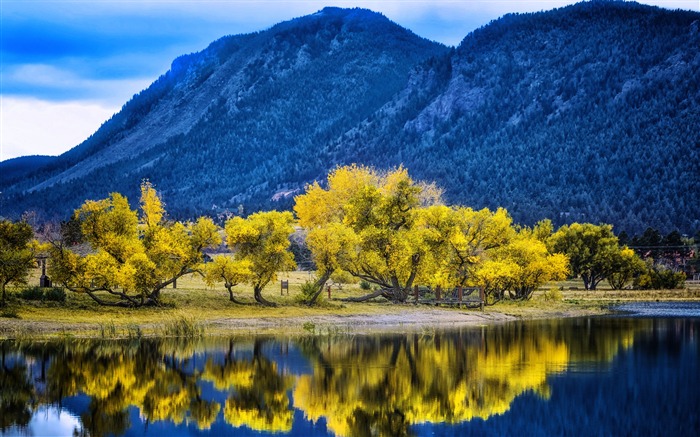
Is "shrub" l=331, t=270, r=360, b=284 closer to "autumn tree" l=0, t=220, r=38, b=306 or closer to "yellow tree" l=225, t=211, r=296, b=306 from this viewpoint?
"yellow tree" l=225, t=211, r=296, b=306

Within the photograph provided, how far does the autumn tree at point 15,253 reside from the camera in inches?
2078

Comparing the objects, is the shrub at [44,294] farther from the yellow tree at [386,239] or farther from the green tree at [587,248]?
the green tree at [587,248]

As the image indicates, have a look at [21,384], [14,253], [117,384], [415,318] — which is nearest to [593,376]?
[117,384]

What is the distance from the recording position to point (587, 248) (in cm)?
9825

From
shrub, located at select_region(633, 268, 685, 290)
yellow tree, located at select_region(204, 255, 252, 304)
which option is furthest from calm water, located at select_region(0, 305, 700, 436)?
shrub, located at select_region(633, 268, 685, 290)

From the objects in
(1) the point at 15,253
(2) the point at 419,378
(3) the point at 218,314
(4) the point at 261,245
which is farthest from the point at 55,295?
(2) the point at 419,378

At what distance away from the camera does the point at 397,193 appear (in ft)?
236

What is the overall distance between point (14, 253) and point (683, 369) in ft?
113

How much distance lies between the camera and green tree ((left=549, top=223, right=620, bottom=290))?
9850 centimetres

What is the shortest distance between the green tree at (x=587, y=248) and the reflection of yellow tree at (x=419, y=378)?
4707cm

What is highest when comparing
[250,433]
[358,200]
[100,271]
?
[358,200]

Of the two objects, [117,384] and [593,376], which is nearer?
[117,384]

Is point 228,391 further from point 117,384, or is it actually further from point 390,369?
point 390,369

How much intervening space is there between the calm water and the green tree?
4785cm
